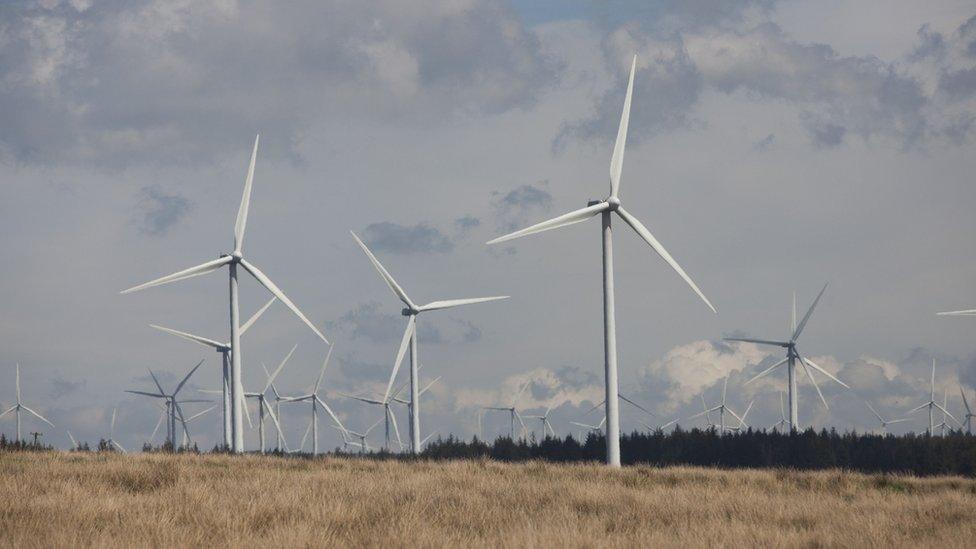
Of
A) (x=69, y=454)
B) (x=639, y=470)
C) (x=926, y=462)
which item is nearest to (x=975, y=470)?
(x=926, y=462)

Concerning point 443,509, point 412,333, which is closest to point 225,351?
point 412,333

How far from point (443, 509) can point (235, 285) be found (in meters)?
52.7

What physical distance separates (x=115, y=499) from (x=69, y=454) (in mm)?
23018

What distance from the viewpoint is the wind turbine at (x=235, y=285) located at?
249ft

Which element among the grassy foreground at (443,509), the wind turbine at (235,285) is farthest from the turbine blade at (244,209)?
the grassy foreground at (443,509)

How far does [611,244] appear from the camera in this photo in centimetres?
6588

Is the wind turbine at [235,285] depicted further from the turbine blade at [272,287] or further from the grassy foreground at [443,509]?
the grassy foreground at [443,509]

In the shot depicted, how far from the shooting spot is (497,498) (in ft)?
111

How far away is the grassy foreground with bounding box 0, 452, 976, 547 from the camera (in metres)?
24.7

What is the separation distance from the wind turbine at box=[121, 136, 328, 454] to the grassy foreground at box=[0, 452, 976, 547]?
1176 inches

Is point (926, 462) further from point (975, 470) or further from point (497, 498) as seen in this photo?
point (497, 498)

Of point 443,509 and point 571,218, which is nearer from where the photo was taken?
point 443,509

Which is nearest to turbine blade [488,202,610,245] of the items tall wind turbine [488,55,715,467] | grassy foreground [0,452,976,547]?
tall wind turbine [488,55,715,467]

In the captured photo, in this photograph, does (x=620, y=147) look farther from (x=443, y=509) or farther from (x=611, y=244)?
(x=443, y=509)
